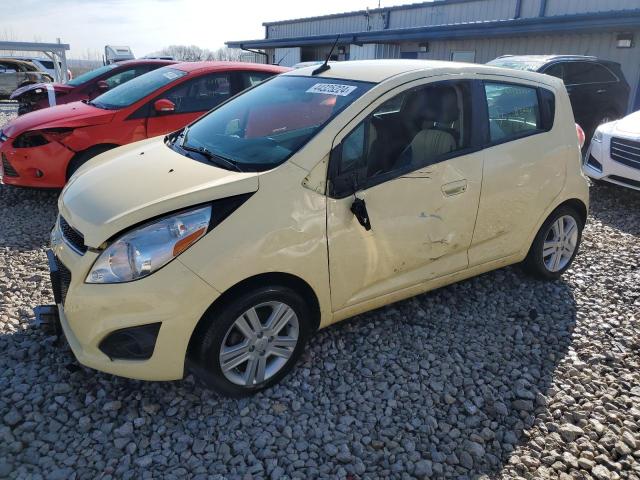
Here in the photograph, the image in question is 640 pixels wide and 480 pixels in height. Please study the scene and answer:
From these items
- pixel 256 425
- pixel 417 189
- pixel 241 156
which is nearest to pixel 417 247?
pixel 417 189

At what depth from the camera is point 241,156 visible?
2973 mm

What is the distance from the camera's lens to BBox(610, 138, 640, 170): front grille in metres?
6.29

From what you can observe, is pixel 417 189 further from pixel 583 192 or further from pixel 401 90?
pixel 583 192

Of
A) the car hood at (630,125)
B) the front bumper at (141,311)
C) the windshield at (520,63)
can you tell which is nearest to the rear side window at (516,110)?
the front bumper at (141,311)

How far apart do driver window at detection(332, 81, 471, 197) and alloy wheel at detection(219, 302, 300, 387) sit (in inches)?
30.8

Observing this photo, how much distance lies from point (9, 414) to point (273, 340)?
1.38m

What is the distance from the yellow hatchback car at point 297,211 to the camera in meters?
2.44

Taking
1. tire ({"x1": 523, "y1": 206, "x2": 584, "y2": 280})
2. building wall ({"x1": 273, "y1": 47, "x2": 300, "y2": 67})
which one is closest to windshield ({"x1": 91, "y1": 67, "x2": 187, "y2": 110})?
tire ({"x1": 523, "y1": 206, "x2": 584, "y2": 280})

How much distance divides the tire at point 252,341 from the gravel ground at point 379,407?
13cm

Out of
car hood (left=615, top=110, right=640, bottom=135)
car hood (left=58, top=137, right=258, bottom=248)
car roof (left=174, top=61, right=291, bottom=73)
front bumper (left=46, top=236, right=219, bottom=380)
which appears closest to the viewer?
front bumper (left=46, top=236, right=219, bottom=380)

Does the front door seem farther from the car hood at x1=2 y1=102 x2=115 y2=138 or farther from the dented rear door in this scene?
the car hood at x1=2 y1=102 x2=115 y2=138

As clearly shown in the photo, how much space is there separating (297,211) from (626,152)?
5.55 m

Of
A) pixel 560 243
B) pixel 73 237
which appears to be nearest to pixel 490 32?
pixel 560 243

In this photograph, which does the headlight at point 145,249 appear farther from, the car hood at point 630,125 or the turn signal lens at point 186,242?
the car hood at point 630,125
